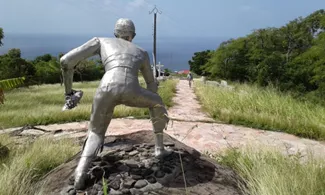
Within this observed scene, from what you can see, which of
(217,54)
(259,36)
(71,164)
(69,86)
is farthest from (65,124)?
(217,54)

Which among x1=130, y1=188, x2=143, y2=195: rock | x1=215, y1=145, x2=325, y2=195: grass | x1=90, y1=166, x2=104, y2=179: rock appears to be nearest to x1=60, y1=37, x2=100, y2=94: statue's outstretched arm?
x1=90, y1=166, x2=104, y2=179: rock

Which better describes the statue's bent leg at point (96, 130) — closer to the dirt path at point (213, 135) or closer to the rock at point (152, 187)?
the rock at point (152, 187)

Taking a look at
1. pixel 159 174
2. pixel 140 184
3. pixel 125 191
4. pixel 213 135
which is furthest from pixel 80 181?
pixel 213 135

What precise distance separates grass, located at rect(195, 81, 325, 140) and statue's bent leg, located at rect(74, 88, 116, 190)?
4.73 metres

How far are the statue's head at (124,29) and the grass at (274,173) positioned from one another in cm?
185

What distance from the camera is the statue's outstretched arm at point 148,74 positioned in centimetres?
326

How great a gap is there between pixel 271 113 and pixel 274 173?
5.29m

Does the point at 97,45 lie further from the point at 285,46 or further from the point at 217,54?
the point at 217,54

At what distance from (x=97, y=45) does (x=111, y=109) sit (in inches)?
25.1

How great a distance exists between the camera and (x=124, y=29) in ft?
10.6

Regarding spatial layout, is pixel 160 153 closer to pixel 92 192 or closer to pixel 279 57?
pixel 92 192

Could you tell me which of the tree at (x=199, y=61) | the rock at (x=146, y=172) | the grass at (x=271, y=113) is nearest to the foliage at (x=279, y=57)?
the grass at (x=271, y=113)

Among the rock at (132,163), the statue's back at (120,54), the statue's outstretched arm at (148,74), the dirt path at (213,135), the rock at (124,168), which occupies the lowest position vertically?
the dirt path at (213,135)

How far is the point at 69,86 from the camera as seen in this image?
3.18 metres
